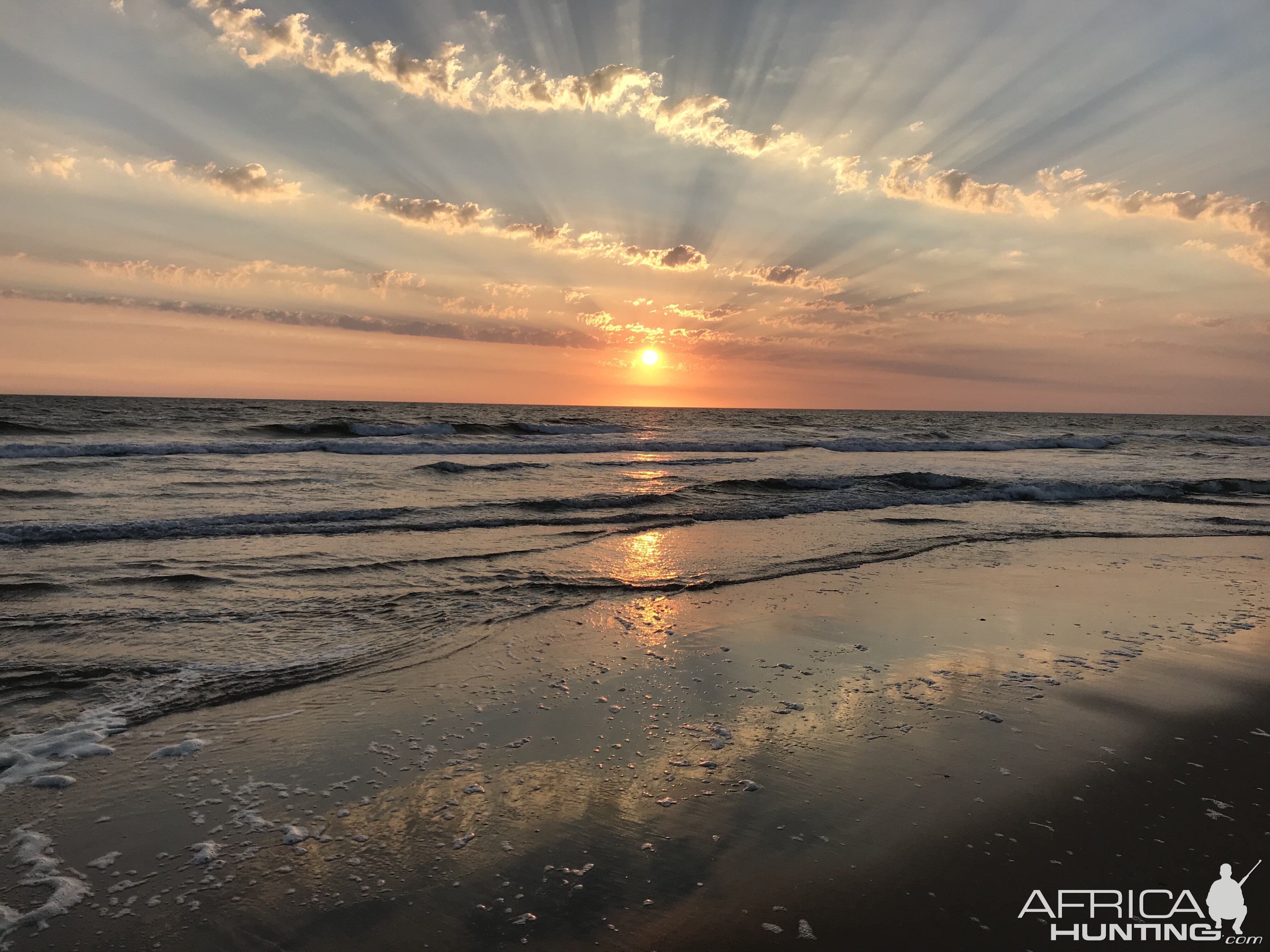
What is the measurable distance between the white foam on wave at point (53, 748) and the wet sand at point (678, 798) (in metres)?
0.17

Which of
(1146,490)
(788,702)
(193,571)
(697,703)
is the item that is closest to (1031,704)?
(788,702)

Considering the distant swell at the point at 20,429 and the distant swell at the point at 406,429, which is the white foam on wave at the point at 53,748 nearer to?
the distant swell at the point at 406,429

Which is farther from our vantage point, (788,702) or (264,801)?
(788,702)

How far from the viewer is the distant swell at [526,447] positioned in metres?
28.0

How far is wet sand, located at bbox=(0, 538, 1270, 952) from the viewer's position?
3.39 m

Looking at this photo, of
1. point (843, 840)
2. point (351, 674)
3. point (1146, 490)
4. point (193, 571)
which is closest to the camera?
point (843, 840)

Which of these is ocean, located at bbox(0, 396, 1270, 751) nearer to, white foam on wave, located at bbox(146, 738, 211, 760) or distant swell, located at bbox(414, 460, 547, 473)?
distant swell, located at bbox(414, 460, 547, 473)

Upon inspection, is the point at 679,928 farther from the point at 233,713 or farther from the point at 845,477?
the point at 845,477

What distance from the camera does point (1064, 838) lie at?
161 inches

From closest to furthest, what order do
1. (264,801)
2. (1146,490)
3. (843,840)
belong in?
(843,840), (264,801), (1146,490)

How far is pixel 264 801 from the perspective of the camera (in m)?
4.32

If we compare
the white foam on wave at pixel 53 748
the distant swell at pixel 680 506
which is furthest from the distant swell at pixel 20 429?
the white foam on wave at pixel 53 748

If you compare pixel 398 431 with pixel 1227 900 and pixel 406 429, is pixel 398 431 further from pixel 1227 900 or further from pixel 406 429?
pixel 1227 900

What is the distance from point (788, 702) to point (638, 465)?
2382cm
